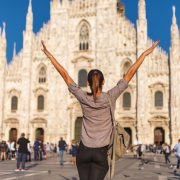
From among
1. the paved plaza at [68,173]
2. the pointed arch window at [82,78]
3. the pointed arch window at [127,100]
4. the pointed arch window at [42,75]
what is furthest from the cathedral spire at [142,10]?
the paved plaza at [68,173]

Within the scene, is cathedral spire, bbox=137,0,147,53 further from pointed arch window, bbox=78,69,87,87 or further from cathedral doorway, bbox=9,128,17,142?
cathedral doorway, bbox=9,128,17,142

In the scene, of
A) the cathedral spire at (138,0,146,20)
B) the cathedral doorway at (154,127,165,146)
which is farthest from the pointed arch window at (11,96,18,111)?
the cathedral spire at (138,0,146,20)

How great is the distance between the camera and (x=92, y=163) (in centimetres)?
355

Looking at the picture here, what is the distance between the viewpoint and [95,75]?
3.63m

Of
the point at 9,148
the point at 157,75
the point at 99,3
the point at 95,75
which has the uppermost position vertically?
the point at 99,3

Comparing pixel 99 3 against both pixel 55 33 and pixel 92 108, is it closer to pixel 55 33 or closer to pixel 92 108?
pixel 55 33

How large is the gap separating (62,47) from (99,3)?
19.9ft

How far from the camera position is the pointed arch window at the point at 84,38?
131 feet

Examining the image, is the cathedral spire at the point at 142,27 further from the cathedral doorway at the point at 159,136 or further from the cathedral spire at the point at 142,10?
the cathedral doorway at the point at 159,136

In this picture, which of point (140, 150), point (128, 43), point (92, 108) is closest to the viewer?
point (92, 108)

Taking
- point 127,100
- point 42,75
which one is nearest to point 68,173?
point 127,100

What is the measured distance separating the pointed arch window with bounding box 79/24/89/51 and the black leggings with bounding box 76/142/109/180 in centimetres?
3667

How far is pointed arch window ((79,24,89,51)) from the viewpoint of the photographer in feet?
131

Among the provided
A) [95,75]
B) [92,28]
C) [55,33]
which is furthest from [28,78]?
[95,75]
